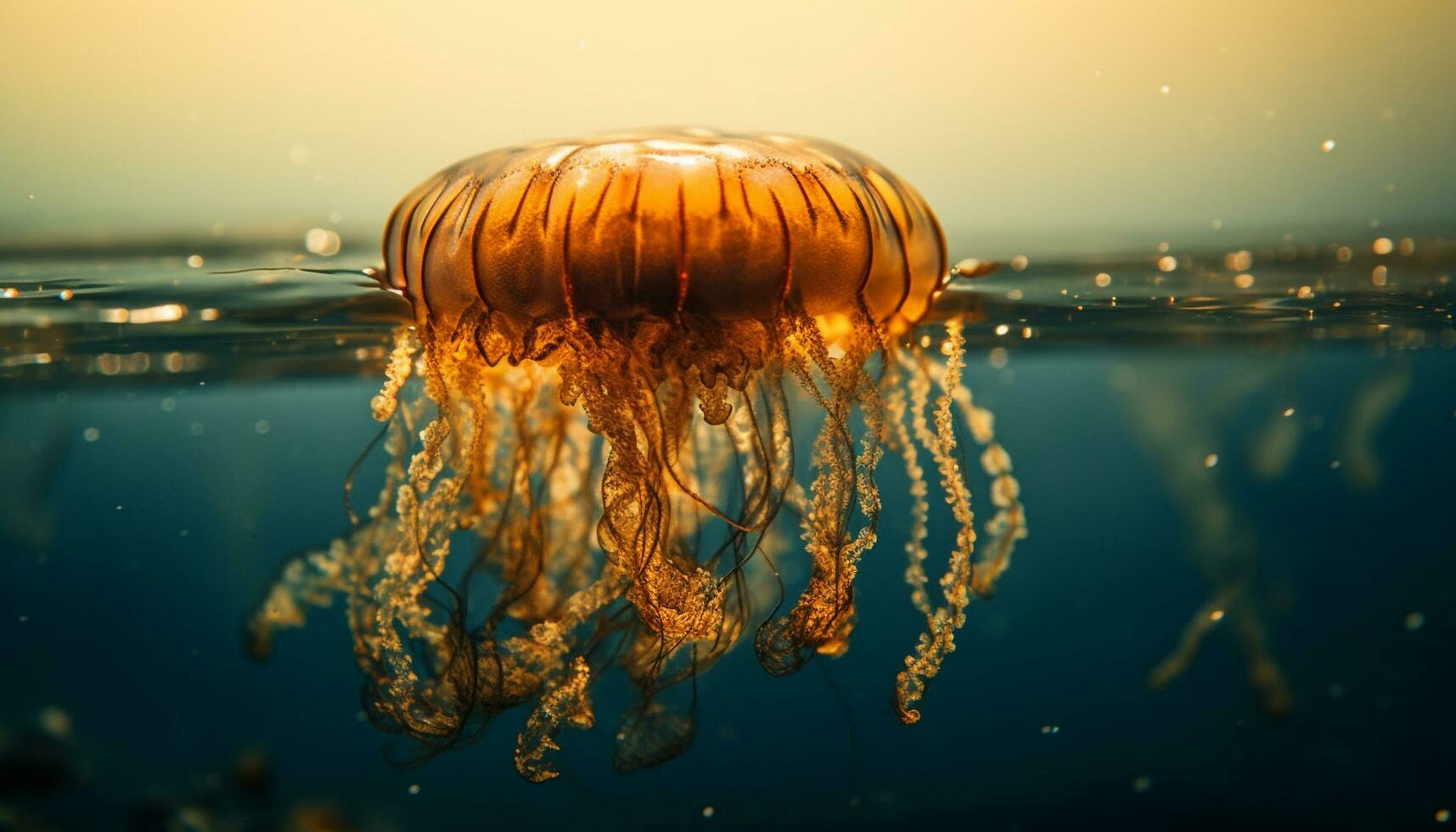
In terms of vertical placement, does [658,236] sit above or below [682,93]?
below

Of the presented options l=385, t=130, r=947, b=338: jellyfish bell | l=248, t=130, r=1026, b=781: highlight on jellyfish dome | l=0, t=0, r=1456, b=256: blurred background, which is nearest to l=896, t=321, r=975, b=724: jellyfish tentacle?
l=248, t=130, r=1026, b=781: highlight on jellyfish dome

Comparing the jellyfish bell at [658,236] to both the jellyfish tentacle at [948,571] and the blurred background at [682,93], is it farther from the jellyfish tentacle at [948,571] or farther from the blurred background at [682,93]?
the blurred background at [682,93]

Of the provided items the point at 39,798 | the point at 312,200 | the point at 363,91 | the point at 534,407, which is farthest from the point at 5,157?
the point at 39,798

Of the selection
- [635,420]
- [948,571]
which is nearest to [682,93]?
[635,420]

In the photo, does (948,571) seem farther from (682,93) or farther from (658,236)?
(682,93)

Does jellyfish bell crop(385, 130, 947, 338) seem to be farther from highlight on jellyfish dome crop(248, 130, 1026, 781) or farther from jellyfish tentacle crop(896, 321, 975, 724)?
jellyfish tentacle crop(896, 321, 975, 724)

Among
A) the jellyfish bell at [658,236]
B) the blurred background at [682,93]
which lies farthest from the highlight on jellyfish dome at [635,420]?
the blurred background at [682,93]

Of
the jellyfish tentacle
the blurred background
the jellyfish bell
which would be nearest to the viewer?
the jellyfish bell
